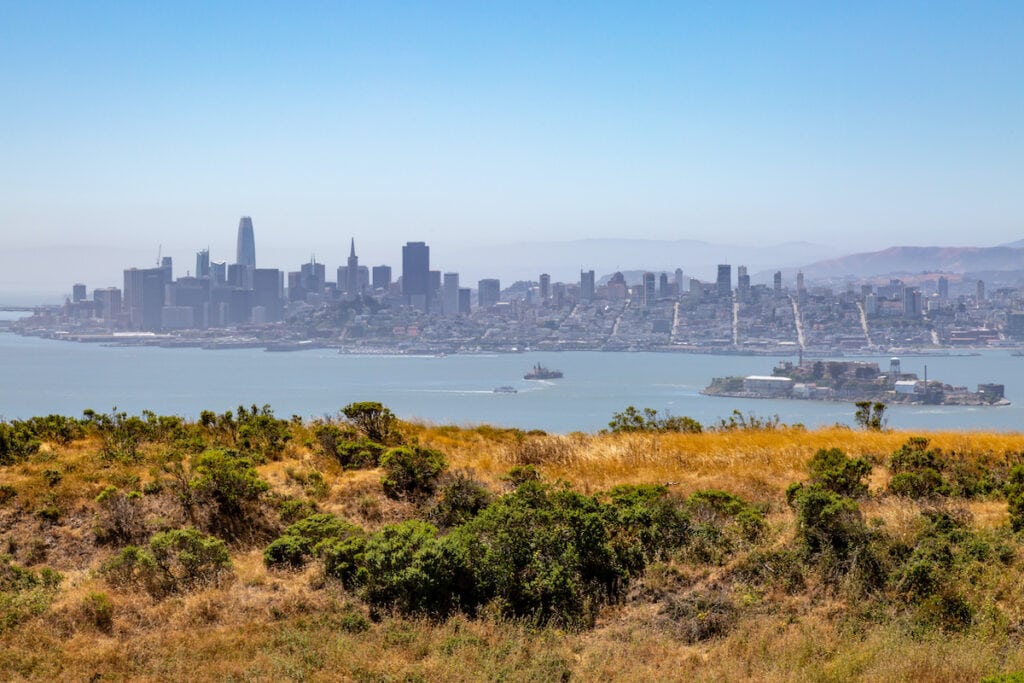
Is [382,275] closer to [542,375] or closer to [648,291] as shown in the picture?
[648,291]

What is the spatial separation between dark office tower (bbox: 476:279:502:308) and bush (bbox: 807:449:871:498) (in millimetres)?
136796

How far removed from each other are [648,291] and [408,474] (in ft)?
385

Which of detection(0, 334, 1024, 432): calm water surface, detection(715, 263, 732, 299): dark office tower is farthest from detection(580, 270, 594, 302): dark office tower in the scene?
detection(0, 334, 1024, 432): calm water surface

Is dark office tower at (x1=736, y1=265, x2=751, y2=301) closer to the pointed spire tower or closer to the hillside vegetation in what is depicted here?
the pointed spire tower

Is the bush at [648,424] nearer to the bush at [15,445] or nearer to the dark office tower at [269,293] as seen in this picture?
the bush at [15,445]

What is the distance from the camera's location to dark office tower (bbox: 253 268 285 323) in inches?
4973

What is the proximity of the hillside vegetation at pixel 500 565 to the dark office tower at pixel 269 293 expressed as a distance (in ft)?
389

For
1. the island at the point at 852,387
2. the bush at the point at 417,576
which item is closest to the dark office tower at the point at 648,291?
the island at the point at 852,387

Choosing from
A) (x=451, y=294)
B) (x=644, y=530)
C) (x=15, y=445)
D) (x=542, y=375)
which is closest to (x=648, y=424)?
(x=644, y=530)

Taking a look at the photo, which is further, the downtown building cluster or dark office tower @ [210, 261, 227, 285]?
dark office tower @ [210, 261, 227, 285]

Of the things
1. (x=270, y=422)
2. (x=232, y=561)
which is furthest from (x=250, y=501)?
(x=270, y=422)

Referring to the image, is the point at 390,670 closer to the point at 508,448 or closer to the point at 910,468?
the point at 508,448

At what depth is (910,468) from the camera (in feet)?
31.3

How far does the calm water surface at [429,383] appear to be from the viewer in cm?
4319
